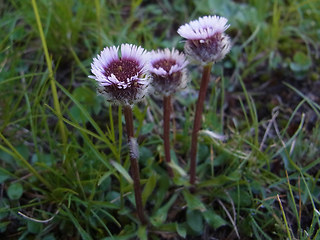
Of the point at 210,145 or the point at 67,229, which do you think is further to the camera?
the point at 210,145

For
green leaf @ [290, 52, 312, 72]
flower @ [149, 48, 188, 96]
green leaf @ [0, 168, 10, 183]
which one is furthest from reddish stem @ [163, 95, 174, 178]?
green leaf @ [290, 52, 312, 72]

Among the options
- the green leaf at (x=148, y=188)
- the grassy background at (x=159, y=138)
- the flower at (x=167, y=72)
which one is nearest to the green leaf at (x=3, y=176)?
the grassy background at (x=159, y=138)

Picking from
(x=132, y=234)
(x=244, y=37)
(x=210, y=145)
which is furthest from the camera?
(x=244, y=37)

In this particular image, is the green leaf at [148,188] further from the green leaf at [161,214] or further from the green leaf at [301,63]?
the green leaf at [301,63]

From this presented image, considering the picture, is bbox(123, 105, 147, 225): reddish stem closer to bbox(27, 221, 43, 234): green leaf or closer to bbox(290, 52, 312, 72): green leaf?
bbox(27, 221, 43, 234): green leaf

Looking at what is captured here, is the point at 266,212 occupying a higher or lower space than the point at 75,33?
lower

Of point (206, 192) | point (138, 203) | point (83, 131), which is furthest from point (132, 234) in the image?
point (83, 131)

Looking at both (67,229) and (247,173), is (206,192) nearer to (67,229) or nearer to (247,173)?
(247,173)

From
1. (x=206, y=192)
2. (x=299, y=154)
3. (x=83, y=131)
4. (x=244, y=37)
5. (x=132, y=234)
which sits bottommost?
(x=132, y=234)

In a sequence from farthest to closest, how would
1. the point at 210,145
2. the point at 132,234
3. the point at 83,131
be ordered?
the point at 210,145 < the point at 132,234 < the point at 83,131
